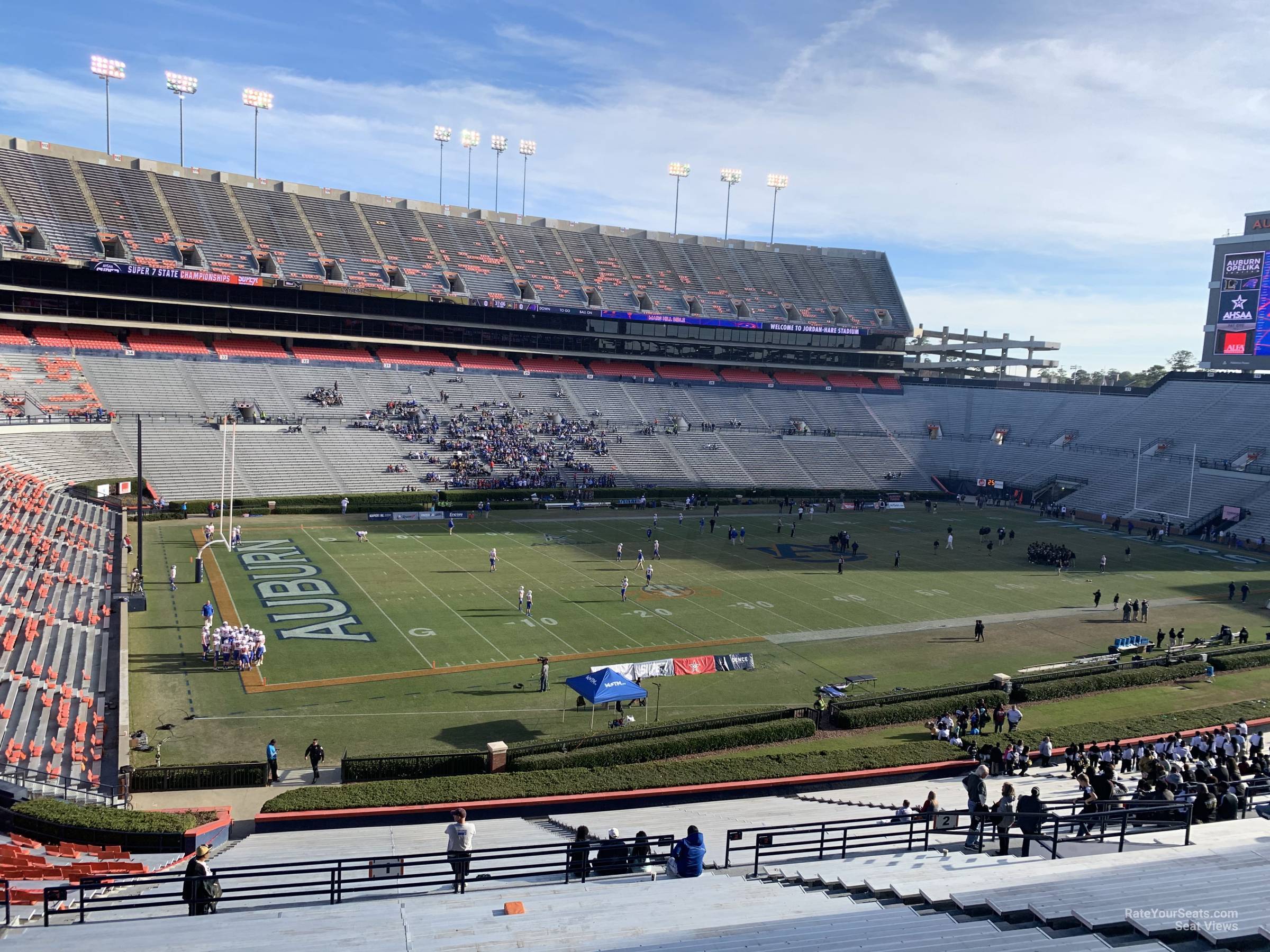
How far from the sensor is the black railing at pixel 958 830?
13.4 meters

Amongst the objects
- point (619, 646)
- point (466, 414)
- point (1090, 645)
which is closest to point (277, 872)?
point (619, 646)

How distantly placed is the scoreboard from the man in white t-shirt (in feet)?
225

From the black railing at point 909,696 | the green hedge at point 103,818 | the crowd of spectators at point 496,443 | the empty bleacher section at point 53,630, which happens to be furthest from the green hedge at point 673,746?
the crowd of spectators at point 496,443

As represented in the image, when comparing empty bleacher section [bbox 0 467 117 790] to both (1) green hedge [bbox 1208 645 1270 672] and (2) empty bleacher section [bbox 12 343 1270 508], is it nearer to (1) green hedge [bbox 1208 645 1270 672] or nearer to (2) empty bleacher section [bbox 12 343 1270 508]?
(2) empty bleacher section [bbox 12 343 1270 508]

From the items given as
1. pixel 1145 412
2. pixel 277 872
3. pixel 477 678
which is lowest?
pixel 477 678

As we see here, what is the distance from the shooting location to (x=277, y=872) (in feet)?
36.0

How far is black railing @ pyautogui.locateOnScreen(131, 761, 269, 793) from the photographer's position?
19.3 metres

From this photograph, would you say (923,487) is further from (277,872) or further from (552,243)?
(277,872)

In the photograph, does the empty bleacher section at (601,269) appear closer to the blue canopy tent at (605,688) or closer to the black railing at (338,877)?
the blue canopy tent at (605,688)

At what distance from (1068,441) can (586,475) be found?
41387 mm

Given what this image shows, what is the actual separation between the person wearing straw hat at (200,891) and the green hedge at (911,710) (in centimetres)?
1705

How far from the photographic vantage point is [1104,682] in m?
28.5

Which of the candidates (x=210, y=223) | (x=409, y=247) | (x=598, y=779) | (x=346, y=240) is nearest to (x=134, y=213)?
(x=210, y=223)

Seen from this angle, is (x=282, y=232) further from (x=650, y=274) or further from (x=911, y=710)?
(x=911, y=710)
